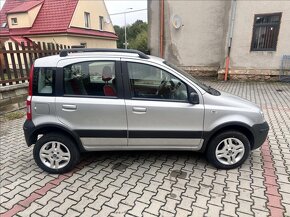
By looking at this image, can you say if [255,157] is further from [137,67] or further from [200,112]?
[137,67]

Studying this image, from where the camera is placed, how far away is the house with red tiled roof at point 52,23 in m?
19.1

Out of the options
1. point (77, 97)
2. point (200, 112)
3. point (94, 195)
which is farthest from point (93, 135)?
point (200, 112)

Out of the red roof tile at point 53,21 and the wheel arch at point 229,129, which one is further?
the red roof tile at point 53,21

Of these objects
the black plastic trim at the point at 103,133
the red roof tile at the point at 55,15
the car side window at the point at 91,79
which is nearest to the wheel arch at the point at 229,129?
the black plastic trim at the point at 103,133

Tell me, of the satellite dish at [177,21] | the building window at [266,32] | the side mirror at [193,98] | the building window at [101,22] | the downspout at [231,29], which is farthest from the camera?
the building window at [101,22]

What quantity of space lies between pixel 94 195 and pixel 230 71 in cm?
983

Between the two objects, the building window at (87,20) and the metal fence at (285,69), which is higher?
the building window at (87,20)

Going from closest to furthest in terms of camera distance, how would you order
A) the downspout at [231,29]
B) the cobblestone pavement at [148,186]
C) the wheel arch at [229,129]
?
the cobblestone pavement at [148,186] → the wheel arch at [229,129] → the downspout at [231,29]

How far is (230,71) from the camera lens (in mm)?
11023

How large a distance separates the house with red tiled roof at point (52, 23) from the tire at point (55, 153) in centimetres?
1719

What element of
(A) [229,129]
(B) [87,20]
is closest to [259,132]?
(A) [229,129]

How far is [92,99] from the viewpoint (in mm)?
3152

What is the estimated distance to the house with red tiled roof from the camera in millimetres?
19062

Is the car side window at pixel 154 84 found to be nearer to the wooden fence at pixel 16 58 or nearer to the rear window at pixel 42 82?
the rear window at pixel 42 82
